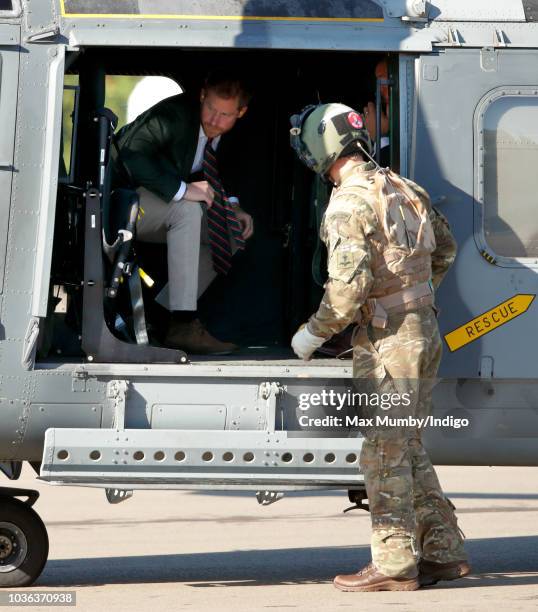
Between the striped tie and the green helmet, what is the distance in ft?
3.12

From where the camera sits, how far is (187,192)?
6984 mm

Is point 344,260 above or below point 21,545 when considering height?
above

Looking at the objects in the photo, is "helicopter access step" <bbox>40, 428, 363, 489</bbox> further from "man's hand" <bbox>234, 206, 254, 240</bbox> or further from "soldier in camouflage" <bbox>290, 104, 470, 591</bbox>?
"man's hand" <bbox>234, 206, 254, 240</bbox>

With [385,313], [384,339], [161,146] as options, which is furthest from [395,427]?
[161,146]

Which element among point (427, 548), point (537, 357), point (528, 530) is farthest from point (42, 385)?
point (528, 530)

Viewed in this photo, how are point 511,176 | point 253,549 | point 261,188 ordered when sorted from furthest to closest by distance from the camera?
point 253,549
point 261,188
point 511,176

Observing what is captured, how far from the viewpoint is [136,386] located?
243 inches

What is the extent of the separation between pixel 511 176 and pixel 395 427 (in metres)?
1.38

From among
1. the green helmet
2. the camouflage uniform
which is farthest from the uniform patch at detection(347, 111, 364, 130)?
the camouflage uniform

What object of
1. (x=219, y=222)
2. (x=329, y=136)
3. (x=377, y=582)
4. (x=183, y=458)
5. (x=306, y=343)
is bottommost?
(x=377, y=582)

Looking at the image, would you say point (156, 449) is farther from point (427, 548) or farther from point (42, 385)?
point (427, 548)

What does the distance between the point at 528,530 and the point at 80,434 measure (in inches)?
165

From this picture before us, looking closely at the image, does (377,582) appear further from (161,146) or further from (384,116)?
(161,146)

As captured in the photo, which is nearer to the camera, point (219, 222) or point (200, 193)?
point (200, 193)
